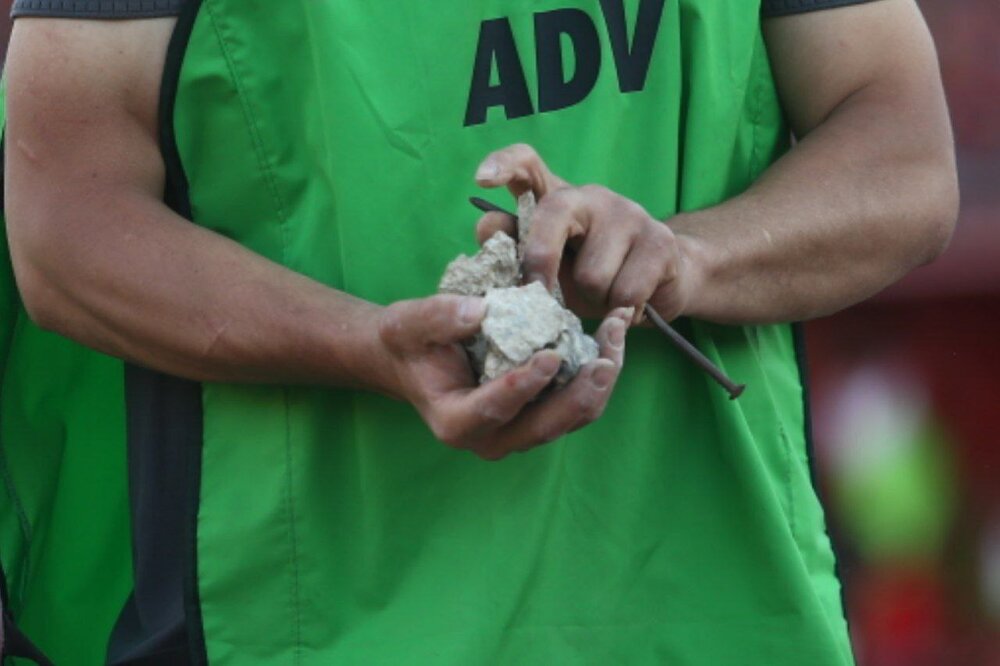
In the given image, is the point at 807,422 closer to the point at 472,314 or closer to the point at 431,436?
the point at 431,436

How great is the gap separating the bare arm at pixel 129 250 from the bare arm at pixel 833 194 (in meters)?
0.23

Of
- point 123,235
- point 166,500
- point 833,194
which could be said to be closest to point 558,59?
point 833,194

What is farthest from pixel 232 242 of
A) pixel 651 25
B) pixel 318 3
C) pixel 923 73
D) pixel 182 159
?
pixel 923 73

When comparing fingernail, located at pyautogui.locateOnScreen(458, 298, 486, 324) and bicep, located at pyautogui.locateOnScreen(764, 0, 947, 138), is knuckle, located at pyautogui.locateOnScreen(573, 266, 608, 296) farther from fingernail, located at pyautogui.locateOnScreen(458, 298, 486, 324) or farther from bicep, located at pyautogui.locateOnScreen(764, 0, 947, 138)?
bicep, located at pyautogui.locateOnScreen(764, 0, 947, 138)

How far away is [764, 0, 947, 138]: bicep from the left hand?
344 mm

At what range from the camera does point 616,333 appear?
5.17 ft

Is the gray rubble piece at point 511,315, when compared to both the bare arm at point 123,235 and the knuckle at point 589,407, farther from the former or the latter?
the bare arm at point 123,235

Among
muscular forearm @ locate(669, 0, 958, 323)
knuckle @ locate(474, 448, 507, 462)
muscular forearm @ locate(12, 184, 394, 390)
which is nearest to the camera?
knuckle @ locate(474, 448, 507, 462)

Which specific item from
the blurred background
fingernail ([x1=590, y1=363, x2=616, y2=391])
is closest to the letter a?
fingernail ([x1=590, y1=363, x2=616, y2=391])

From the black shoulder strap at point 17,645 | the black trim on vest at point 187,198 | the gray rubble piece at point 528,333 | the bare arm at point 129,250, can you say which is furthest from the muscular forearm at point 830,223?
the black shoulder strap at point 17,645

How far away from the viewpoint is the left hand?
161 cm

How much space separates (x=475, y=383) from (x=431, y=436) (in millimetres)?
170

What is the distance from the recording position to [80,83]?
1.79m

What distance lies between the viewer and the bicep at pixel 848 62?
1957 millimetres
